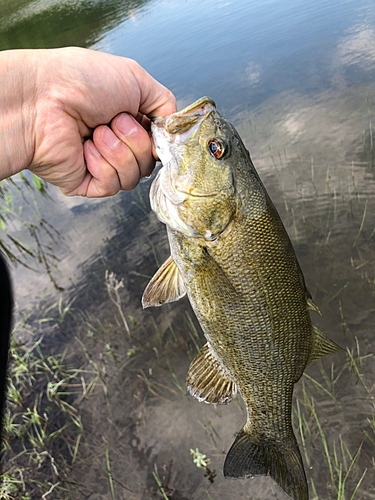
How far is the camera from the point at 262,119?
779cm

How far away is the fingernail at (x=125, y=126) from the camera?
223cm

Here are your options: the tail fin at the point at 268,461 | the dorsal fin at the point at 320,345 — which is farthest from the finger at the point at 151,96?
the tail fin at the point at 268,461

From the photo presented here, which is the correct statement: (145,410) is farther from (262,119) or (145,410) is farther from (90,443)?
(262,119)

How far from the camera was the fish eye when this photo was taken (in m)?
1.97

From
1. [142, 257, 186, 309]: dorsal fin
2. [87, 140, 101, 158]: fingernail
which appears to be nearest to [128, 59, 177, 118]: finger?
[87, 140, 101, 158]: fingernail

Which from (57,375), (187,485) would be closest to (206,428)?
(187,485)

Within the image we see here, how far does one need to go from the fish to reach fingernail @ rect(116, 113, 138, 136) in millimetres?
140

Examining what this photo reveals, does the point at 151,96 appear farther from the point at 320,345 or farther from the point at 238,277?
the point at 320,345

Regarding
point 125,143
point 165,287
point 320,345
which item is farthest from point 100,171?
point 320,345

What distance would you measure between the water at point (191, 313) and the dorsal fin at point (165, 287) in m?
1.95

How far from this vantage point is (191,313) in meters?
4.75

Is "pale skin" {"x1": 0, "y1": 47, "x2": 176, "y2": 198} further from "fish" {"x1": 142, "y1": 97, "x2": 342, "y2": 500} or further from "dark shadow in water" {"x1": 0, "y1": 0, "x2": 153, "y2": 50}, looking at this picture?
"dark shadow in water" {"x1": 0, "y1": 0, "x2": 153, "y2": 50}

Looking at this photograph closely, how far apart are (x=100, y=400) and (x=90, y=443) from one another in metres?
0.46

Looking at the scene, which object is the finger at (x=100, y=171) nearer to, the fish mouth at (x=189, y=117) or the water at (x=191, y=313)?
the fish mouth at (x=189, y=117)
